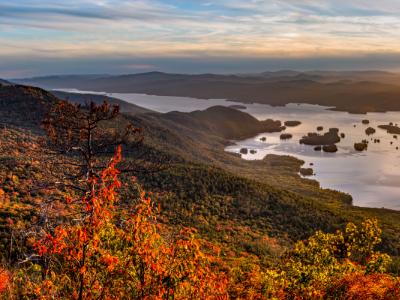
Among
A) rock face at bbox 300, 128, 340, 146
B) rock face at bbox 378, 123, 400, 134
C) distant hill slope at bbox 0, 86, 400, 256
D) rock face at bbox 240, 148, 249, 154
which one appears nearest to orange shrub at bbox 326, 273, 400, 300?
distant hill slope at bbox 0, 86, 400, 256

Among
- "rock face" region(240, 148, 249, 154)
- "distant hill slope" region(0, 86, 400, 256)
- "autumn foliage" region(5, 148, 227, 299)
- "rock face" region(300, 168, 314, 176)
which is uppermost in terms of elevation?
"autumn foliage" region(5, 148, 227, 299)

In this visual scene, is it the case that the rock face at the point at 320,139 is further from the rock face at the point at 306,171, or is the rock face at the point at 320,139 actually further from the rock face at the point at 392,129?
the rock face at the point at 306,171

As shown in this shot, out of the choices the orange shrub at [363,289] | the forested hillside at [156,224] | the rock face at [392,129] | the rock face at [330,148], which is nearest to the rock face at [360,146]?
the rock face at [330,148]

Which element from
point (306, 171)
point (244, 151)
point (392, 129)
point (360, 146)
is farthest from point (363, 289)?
point (392, 129)

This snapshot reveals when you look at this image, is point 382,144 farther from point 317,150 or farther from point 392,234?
point 392,234

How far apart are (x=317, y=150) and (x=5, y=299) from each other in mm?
142046

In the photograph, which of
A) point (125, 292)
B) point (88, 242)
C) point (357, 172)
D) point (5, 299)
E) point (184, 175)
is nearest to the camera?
point (88, 242)

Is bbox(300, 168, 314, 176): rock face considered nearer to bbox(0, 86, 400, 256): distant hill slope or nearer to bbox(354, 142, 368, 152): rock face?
bbox(0, 86, 400, 256): distant hill slope

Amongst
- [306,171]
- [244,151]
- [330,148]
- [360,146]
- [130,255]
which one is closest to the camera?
[130,255]

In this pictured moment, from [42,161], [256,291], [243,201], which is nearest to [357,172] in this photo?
[243,201]

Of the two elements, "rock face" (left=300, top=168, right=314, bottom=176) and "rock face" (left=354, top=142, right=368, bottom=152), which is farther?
"rock face" (left=354, top=142, right=368, bottom=152)

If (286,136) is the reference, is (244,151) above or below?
below

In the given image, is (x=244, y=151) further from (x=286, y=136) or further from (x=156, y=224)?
(x=156, y=224)

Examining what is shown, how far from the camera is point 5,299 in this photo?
15516 mm
